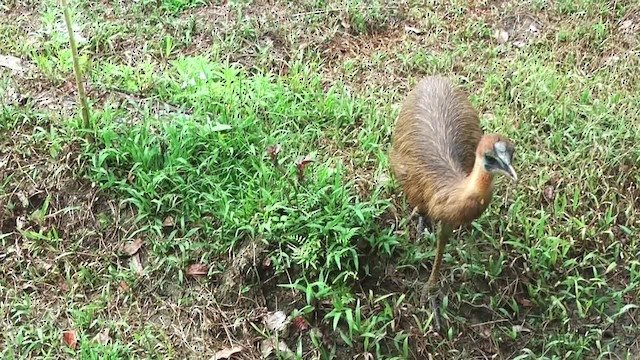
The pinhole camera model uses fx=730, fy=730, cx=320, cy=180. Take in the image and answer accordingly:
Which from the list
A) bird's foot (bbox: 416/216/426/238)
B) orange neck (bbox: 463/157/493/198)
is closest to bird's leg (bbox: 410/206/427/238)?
bird's foot (bbox: 416/216/426/238)

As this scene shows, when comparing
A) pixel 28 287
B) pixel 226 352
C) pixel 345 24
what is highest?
pixel 345 24

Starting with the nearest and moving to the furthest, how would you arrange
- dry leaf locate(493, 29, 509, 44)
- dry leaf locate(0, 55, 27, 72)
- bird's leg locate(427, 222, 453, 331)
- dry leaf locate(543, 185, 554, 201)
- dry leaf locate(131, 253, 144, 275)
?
bird's leg locate(427, 222, 453, 331) < dry leaf locate(131, 253, 144, 275) < dry leaf locate(543, 185, 554, 201) < dry leaf locate(0, 55, 27, 72) < dry leaf locate(493, 29, 509, 44)

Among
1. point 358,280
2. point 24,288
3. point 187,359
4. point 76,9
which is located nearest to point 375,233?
point 358,280

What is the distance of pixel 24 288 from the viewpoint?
3594 mm

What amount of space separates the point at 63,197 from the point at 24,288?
0.54 meters

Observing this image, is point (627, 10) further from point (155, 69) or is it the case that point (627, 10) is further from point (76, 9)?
point (76, 9)

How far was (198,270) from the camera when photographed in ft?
11.9

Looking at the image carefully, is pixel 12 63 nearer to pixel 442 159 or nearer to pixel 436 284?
pixel 442 159

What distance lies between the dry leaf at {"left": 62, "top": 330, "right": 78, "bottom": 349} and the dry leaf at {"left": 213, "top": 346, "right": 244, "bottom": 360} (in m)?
0.66

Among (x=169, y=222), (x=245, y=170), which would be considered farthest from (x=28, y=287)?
(x=245, y=170)

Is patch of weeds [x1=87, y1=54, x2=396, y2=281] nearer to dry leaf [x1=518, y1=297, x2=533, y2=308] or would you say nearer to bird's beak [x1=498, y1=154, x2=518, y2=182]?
dry leaf [x1=518, y1=297, x2=533, y2=308]

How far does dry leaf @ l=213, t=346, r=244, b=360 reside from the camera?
3361 millimetres

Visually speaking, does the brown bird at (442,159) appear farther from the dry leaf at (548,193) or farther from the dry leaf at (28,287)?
the dry leaf at (28,287)

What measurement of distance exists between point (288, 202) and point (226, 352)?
80 centimetres
